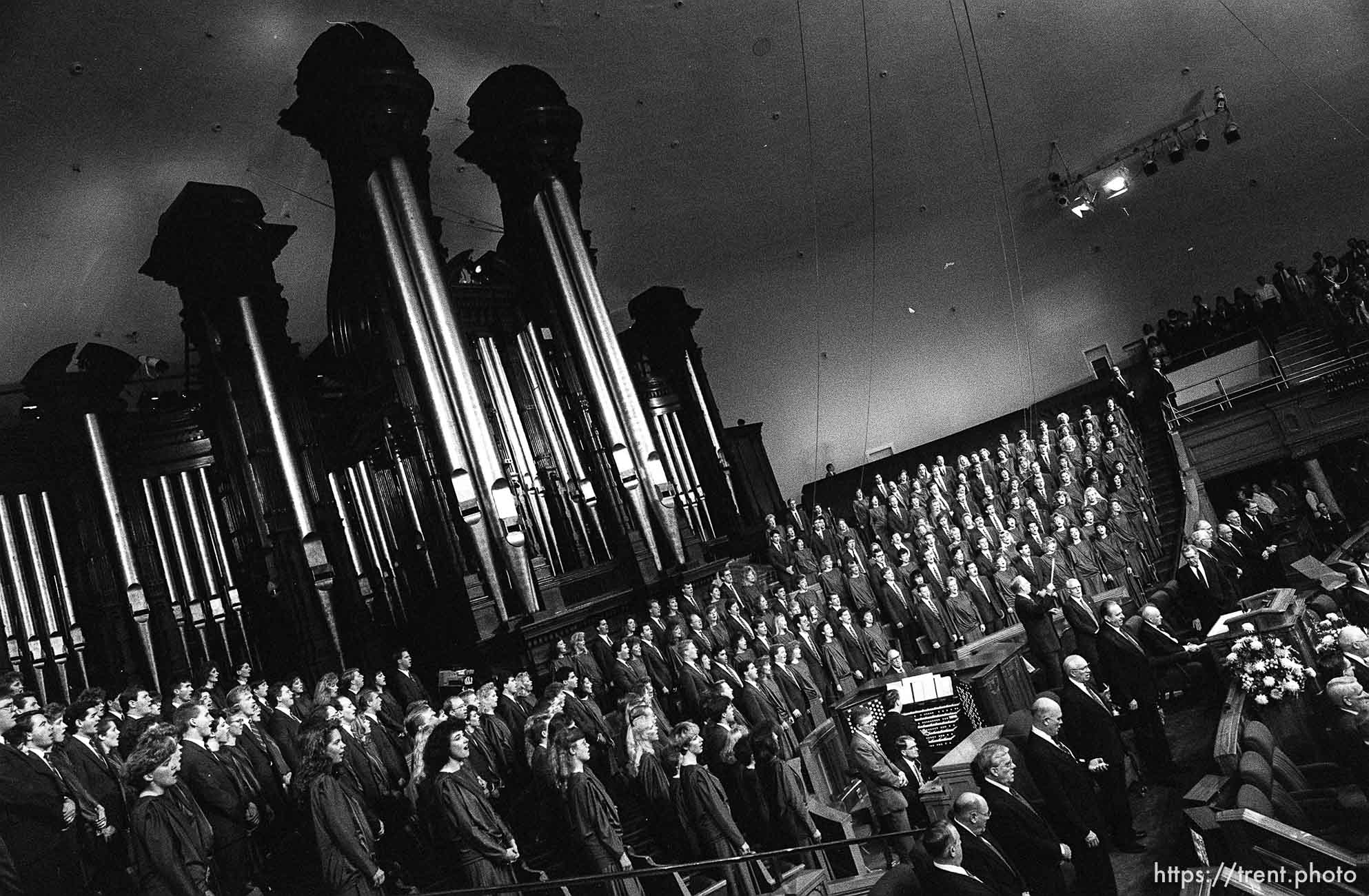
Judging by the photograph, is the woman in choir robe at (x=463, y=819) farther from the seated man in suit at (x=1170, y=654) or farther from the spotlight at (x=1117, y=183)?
the spotlight at (x=1117, y=183)

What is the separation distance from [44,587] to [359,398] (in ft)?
11.9

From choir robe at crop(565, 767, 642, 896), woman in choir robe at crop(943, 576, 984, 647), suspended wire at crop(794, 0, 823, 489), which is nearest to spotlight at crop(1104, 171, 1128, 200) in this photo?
suspended wire at crop(794, 0, 823, 489)

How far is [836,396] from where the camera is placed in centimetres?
1864

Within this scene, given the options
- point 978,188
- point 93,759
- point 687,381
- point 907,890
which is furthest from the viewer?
point 978,188

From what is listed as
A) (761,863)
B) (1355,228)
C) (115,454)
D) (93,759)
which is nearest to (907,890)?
(761,863)

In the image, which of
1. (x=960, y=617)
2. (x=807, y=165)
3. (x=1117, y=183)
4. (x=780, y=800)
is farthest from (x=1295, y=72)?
(x=780, y=800)

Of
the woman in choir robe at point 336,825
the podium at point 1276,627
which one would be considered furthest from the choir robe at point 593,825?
the podium at point 1276,627

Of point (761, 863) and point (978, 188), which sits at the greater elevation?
point (978, 188)

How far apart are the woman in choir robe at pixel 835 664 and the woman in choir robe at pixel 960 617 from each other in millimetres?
1438

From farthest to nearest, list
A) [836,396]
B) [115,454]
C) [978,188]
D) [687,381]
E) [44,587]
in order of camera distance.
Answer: [836,396]
[978,188]
[687,381]
[115,454]
[44,587]

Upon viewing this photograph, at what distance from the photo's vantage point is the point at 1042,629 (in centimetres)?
833

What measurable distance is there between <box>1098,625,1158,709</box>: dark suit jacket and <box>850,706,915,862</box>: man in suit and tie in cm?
180

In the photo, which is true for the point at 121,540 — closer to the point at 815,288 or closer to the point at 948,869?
the point at 948,869

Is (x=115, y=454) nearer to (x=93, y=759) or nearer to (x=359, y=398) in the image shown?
(x=359, y=398)
